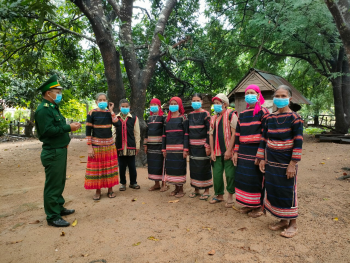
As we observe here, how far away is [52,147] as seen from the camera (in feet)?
11.0

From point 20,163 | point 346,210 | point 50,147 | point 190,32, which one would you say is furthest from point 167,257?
point 190,32

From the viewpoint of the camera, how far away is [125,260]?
8.10 feet

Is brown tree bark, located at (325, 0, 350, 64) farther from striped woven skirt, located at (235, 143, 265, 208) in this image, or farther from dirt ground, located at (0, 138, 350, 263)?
striped woven skirt, located at (235, 143, 265, 208)

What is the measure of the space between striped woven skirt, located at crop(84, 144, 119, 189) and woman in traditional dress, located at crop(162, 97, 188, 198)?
109cm

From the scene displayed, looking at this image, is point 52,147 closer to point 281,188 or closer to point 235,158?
point 235,158

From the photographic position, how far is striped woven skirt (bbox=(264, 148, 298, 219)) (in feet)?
9.61

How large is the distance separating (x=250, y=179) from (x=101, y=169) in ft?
8.74

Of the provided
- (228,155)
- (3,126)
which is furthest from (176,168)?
(3,126)

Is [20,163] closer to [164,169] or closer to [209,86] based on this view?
[164,169]

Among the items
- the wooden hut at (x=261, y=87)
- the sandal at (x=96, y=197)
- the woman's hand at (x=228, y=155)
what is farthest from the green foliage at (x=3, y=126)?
the woman's hand at (x=228, y=155)

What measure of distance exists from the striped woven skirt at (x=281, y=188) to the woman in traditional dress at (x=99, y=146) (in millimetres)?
2861

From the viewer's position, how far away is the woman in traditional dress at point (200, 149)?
428cm

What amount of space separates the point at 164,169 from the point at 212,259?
8.58 feet

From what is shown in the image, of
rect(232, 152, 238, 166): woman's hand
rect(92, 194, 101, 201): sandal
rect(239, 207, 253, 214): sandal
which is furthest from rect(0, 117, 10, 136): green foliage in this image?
rect(239, 207, 253, 214): sandal
